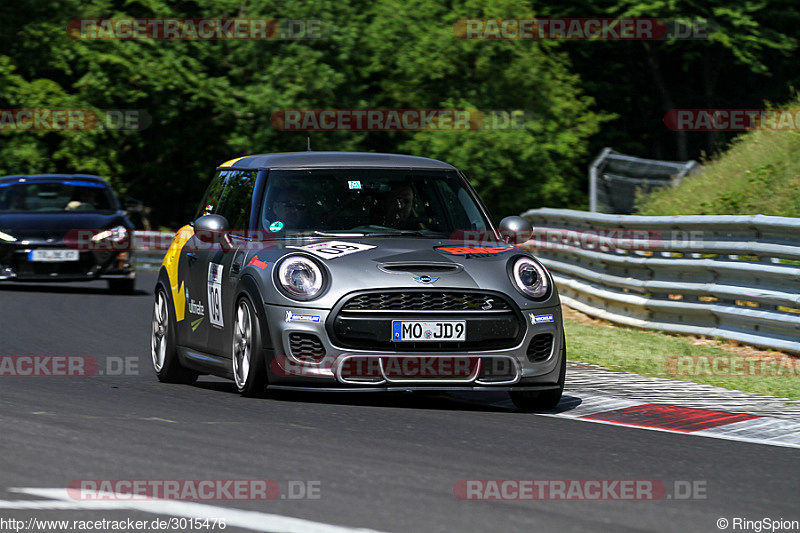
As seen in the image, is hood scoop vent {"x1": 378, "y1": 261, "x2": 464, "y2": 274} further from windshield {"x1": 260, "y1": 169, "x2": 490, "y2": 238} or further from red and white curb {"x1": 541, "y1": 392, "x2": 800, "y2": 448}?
red and white curb {"x1": 541, "y1": 392, "x2": 800, "y2": 448}

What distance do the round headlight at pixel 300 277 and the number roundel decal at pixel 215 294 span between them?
35.0 inches

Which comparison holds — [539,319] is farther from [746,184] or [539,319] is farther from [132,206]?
[132,206]

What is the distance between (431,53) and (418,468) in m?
30.2

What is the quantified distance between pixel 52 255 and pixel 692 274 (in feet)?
29.2

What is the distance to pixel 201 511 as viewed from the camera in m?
5.58

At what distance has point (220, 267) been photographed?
9445 millimetres

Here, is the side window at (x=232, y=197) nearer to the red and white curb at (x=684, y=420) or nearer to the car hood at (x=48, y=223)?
the red and white curb at (x=684, y=420)

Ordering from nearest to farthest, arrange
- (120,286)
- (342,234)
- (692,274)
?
(342,234)
(692,274)
(120,286)

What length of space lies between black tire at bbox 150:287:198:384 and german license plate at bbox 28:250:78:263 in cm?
847

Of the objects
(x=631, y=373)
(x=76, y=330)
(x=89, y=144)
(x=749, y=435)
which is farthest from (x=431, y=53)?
(x=749, y=435)

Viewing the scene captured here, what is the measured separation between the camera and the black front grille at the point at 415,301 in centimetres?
846

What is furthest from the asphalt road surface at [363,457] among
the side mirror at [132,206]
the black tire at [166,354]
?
the side mirror at [132,206]

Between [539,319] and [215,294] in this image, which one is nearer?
[539,319]

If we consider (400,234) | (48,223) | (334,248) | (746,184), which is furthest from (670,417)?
(48,223)
